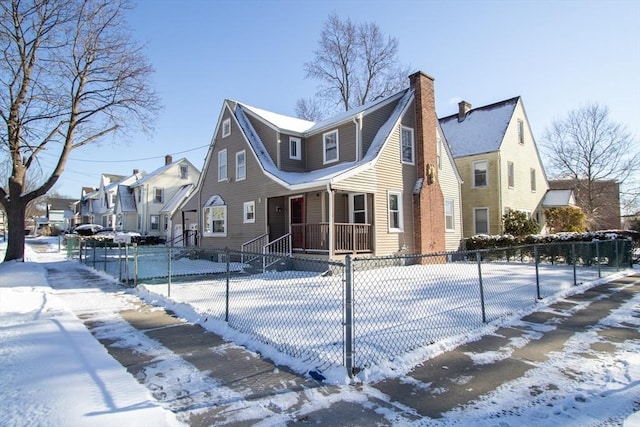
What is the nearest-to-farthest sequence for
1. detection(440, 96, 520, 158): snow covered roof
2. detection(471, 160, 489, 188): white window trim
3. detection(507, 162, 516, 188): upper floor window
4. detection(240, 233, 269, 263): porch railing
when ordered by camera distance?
detection(240, 233, 269, 263): porch railing, detection(471, 160, 489, 188): white window trim, detection(440, 96, 520, 158): snow covered roof, detection(507, 162, 516, 188): upper floor window

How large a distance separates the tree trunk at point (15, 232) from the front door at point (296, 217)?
12.8 meters

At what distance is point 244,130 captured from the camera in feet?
56.9

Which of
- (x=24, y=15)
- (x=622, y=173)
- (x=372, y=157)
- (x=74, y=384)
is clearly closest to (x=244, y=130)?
(x=372, y=157)

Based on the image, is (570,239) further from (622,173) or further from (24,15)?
(24,15)

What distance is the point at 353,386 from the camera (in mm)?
3818

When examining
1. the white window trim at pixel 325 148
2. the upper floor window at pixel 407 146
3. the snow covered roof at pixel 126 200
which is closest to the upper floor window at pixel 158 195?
the snow covered roof at pixel 126 200

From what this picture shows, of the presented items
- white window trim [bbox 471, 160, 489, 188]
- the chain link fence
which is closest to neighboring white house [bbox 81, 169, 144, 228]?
the chain link fence

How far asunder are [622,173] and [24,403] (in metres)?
40.2

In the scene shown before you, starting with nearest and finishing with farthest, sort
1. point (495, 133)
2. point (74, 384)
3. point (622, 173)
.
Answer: point (74, 384) → point (495, 133) → point (622, 173)

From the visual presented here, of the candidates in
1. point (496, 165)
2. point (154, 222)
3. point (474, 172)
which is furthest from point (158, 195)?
point (496, 165)

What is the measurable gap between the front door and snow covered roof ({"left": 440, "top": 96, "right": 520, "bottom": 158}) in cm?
1215

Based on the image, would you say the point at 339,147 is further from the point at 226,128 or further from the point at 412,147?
the point at 226,128

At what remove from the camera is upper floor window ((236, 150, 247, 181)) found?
17048 millimetres

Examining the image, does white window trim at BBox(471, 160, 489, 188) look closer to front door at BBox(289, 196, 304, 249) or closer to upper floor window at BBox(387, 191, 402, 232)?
upper floor window at BBox(387, 191, 402, 232)
